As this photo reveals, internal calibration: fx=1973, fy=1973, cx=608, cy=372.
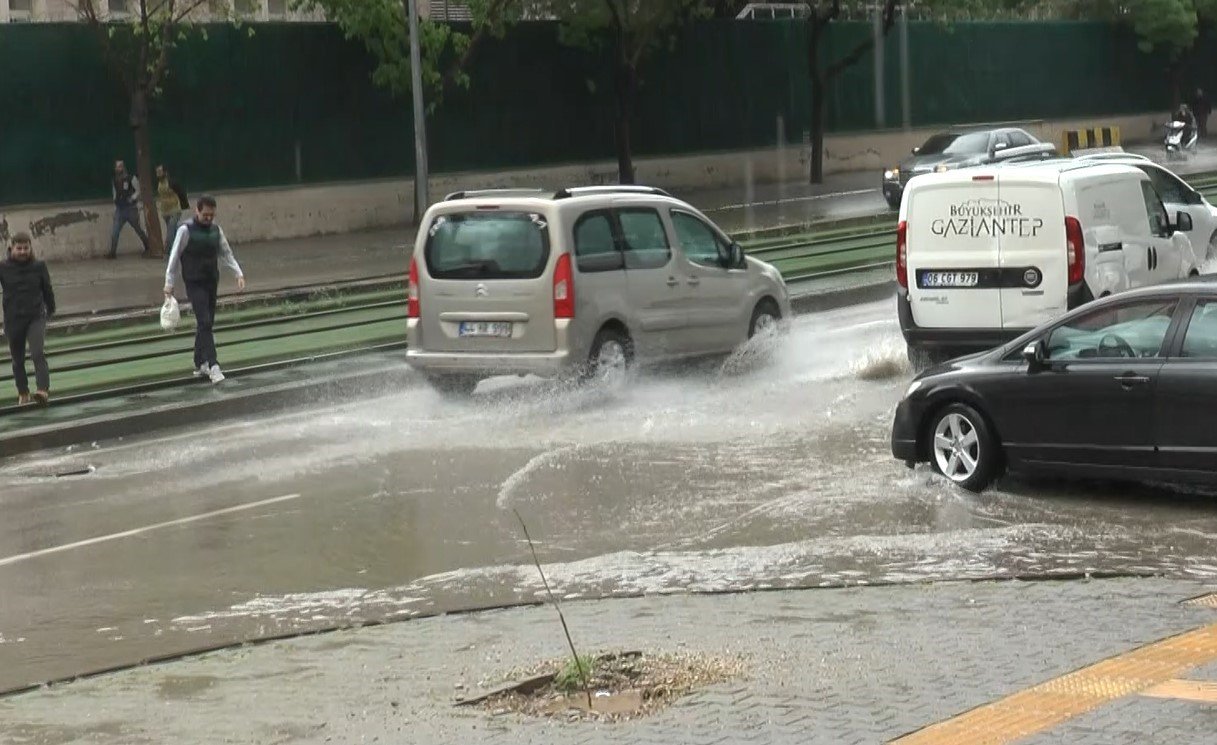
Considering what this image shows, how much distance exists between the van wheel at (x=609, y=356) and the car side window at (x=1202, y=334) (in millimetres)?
6018

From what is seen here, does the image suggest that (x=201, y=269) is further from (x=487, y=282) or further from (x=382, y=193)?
(x=382, y=193)

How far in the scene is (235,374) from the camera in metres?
18.3

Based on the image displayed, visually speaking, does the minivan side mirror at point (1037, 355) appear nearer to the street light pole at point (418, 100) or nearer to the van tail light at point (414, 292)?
the van tail light at point (414, 292)

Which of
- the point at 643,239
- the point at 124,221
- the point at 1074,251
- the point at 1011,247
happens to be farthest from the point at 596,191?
the point at 124,221

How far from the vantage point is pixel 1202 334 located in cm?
1098

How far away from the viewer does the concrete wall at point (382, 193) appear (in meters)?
33.7

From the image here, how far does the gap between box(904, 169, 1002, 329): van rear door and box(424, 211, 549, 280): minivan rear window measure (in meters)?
3.03

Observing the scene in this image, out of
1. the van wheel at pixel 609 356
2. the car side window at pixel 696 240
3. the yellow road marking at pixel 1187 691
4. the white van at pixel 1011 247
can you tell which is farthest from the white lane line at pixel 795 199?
the yellow road marking at pixel 1187 691

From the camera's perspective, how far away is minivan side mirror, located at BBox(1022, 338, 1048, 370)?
456 inches

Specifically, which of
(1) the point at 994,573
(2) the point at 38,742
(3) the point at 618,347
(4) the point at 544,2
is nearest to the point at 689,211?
(3) the point at 618,347

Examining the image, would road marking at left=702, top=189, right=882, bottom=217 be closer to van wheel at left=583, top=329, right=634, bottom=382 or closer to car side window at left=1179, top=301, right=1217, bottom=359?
van wheel at left=583, top=329, right=634, bottom=382

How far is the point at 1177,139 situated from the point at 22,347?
126 feet

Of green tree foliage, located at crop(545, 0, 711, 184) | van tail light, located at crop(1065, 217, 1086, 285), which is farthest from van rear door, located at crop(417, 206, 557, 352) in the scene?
green tree foliage, located at crop(545, 0, 711, 184)

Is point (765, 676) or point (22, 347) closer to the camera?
point (765, 676)
